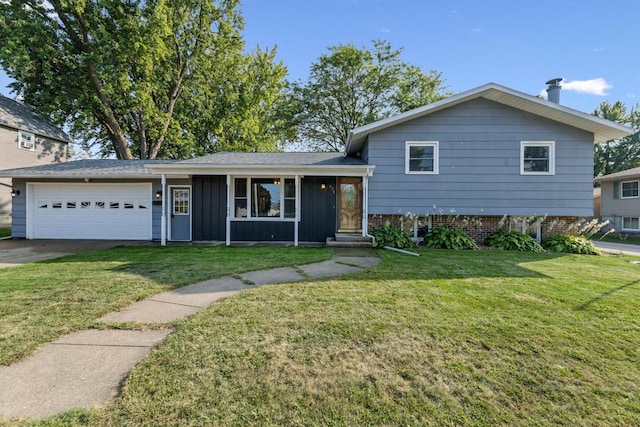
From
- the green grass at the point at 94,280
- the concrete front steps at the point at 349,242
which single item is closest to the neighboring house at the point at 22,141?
the green grass at the point at 94,280

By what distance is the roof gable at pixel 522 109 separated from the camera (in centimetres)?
833

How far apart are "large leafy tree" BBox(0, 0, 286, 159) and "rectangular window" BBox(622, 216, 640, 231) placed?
72.3 ft

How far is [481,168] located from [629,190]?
526 inches

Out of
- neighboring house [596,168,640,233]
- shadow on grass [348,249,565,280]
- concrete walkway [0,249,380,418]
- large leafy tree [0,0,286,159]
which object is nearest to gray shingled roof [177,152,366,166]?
shadow on grass [348,249,565,280]

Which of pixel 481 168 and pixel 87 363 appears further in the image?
pixel 481 168

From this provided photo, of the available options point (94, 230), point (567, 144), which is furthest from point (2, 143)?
point (567, 144)

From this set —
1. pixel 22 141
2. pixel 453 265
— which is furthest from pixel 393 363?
pixel 22 141

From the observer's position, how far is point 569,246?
8500 mm

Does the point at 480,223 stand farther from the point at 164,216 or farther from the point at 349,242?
the point at 164,216

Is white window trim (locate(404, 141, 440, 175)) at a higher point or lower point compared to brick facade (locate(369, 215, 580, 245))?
higher

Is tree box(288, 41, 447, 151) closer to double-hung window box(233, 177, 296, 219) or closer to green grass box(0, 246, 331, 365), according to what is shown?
double-hung window box(233, 177, 296, 219)

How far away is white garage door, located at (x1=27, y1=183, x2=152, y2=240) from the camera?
10.2 meters

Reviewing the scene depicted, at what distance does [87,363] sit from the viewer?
7.78ft

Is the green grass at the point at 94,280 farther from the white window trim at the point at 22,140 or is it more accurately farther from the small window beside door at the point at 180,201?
the white window trim at the point at 22,140
